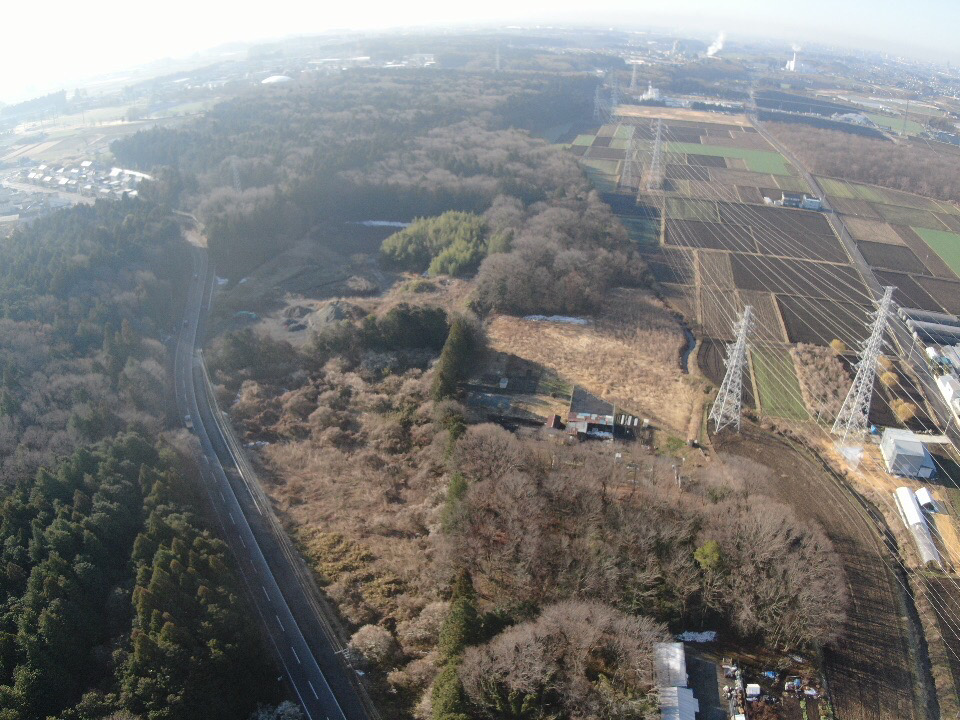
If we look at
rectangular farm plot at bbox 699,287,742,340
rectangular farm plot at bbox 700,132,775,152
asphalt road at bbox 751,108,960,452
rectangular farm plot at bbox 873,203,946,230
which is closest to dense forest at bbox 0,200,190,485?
rectangular farm plot at bbox 699,287,742,340

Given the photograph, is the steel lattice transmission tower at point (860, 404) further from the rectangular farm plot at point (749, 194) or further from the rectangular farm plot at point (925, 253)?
the rectangular farm plot at point (749, 194)

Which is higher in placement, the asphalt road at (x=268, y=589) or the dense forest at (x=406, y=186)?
the dense forest at (x=406, y=186)

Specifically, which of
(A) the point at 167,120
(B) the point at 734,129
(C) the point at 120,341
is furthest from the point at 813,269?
(A) the point at 167,120

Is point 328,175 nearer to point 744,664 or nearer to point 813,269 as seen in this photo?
point 813,269

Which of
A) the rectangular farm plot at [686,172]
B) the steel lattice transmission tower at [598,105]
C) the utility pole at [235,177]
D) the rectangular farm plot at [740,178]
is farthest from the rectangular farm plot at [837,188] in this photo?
the utility pole at [235,177]

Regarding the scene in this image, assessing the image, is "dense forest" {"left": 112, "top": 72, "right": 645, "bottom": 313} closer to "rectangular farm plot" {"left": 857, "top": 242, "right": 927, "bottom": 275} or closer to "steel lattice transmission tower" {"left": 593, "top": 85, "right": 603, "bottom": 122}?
"steel lattice transmission tower" {"left": 593, "top": 85, "right": 603, "bottom": 122}

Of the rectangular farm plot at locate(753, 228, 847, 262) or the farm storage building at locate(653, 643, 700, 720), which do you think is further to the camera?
the rectangular farm plot at locate(753, 228, 847, 262)

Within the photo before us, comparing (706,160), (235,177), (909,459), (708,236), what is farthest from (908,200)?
(235,177)
